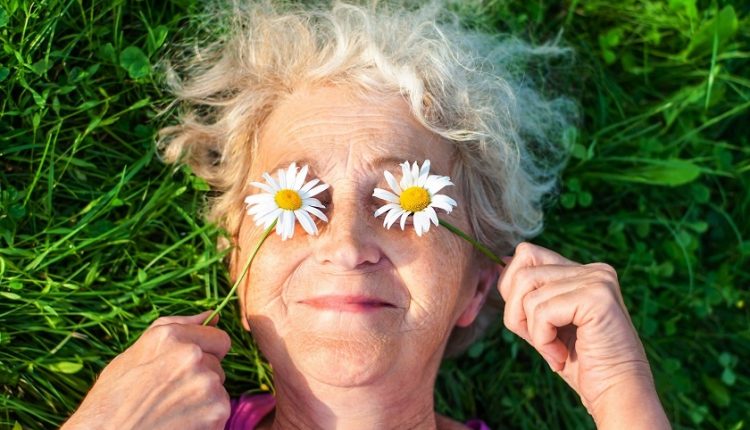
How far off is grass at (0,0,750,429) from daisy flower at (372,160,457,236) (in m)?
0.84

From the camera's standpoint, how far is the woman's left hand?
2664mm

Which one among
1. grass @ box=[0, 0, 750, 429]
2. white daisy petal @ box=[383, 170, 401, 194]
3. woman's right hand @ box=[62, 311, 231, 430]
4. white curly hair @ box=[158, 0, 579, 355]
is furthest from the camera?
grass @ box=[0, 0, 750, 429]

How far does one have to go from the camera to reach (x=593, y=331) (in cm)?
269

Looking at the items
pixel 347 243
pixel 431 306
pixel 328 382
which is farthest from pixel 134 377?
pixel 431 306

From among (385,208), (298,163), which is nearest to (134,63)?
(298,163)

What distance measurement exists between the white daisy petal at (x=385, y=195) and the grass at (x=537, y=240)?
2.70 feet

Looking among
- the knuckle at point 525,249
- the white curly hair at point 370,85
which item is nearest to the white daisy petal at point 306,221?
the white curly hair at point 370,85

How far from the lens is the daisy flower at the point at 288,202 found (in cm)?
264

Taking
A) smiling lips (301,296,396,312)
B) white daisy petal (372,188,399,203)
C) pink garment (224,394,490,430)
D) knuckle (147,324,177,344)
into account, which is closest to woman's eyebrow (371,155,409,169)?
white daisy petal (372,188,399,203)

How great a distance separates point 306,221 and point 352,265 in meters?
0.20

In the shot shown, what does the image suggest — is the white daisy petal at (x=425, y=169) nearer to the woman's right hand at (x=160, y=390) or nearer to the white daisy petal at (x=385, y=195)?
the white daisy petal at (x=385, y=195)

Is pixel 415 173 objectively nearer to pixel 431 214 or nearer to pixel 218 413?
pixel 431 214

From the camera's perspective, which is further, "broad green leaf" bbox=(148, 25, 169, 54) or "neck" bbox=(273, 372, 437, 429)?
"broad green leaf" bbox=(148, 25, 169, 54)

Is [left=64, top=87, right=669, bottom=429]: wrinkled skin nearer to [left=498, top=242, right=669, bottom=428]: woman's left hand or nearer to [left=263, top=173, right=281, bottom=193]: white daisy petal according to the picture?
[left=498, top=242, right=669, bottom=428]: woman's left hand
